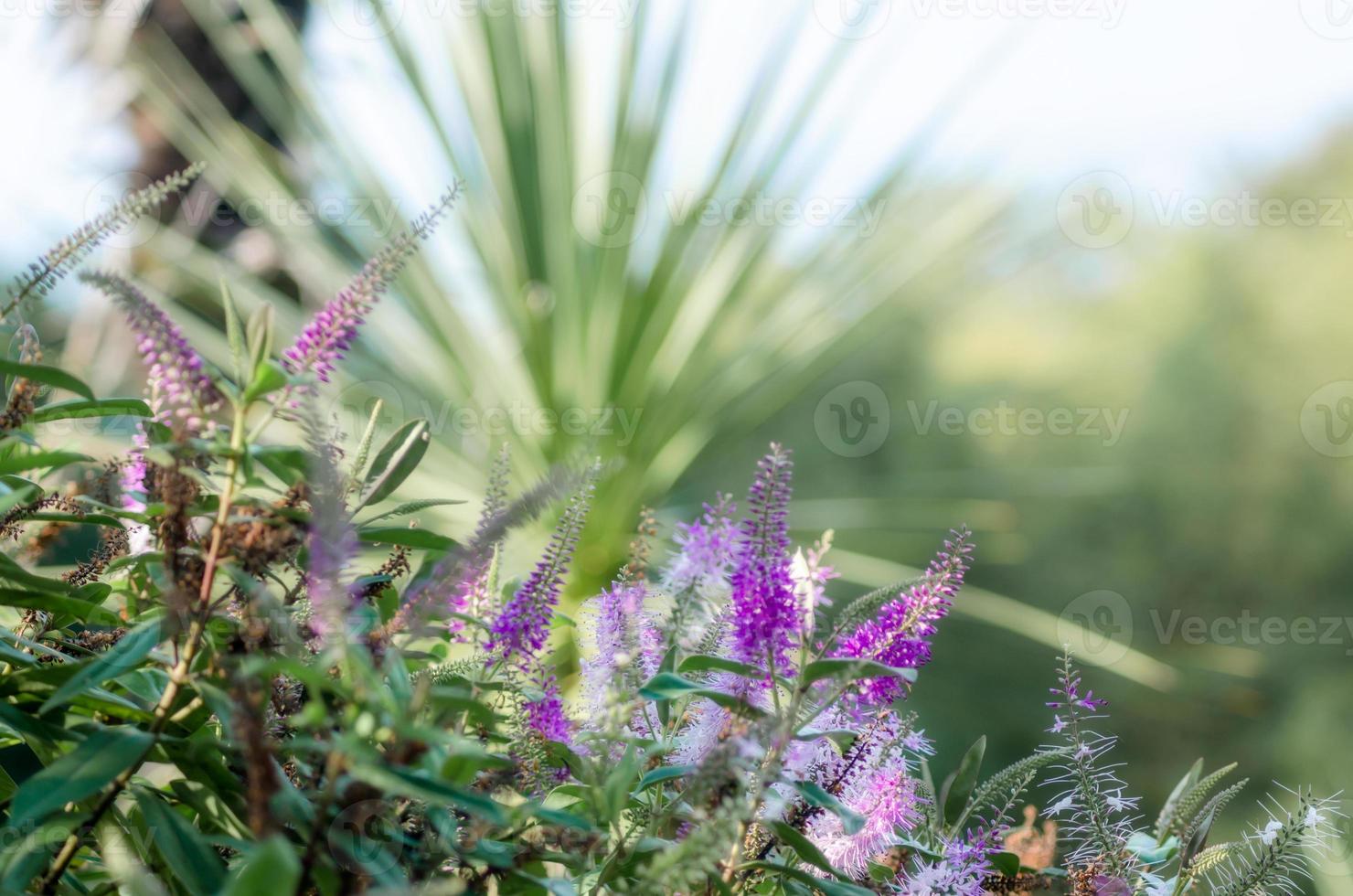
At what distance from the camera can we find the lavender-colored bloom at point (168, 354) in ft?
1.14

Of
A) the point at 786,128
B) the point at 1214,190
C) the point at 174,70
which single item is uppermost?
the point at 1214,190

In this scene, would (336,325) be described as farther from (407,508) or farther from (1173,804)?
(1173,804)

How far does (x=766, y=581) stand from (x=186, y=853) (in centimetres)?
23

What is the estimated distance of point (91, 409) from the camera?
44cm

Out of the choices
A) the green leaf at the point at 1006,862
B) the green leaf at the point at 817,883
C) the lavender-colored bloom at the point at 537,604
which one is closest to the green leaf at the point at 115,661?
the lavender-colored bloom at the point at 537,604

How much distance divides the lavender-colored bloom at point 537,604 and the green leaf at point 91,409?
0.17 m

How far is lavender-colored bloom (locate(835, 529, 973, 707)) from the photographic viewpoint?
1.50ft

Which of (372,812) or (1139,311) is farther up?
(1139,311)

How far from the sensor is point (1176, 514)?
864 centimetres

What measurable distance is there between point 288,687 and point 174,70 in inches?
123

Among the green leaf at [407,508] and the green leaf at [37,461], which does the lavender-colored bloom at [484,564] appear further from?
the green leaf at [37,461]

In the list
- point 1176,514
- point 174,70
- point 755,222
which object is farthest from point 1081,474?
point 1176,514

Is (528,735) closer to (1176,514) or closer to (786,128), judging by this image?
(786,128)

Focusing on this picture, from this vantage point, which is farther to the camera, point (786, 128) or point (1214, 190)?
point (1214, 190)
